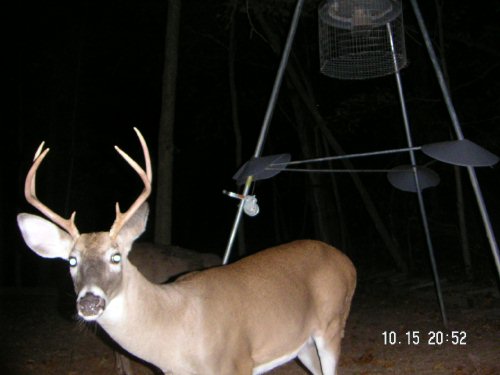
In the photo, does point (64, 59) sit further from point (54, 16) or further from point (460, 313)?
point (460, 313)

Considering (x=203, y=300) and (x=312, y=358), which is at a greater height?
(x=203, y=300)

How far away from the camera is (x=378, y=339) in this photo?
267 inches

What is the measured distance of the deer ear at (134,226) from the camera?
3.76 meters

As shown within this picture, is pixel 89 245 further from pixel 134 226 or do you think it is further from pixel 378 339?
pixel 378 339

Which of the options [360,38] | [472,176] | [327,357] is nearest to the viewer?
[327,357]

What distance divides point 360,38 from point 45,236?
380 cm

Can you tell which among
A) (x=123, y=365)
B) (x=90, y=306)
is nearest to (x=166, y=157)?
(x=123, y=365)

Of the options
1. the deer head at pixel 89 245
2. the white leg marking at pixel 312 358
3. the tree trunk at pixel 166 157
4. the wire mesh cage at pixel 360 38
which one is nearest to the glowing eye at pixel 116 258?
the deer head at pixel 89 245

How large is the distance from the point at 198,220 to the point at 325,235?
1758cm

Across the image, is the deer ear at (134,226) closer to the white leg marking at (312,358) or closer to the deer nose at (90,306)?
the deer nose at (90,306)

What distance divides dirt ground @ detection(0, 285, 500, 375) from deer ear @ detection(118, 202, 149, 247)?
77.6 inches

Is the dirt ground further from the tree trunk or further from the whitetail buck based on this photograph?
the tree trunk

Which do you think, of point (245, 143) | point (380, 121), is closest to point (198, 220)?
point (245, 143)

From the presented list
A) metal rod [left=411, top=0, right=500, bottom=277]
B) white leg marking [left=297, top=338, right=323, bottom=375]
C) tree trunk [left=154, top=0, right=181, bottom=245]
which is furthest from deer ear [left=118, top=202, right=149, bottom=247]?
tree trunk [left=154, top=0, right=181, bottom=245]
